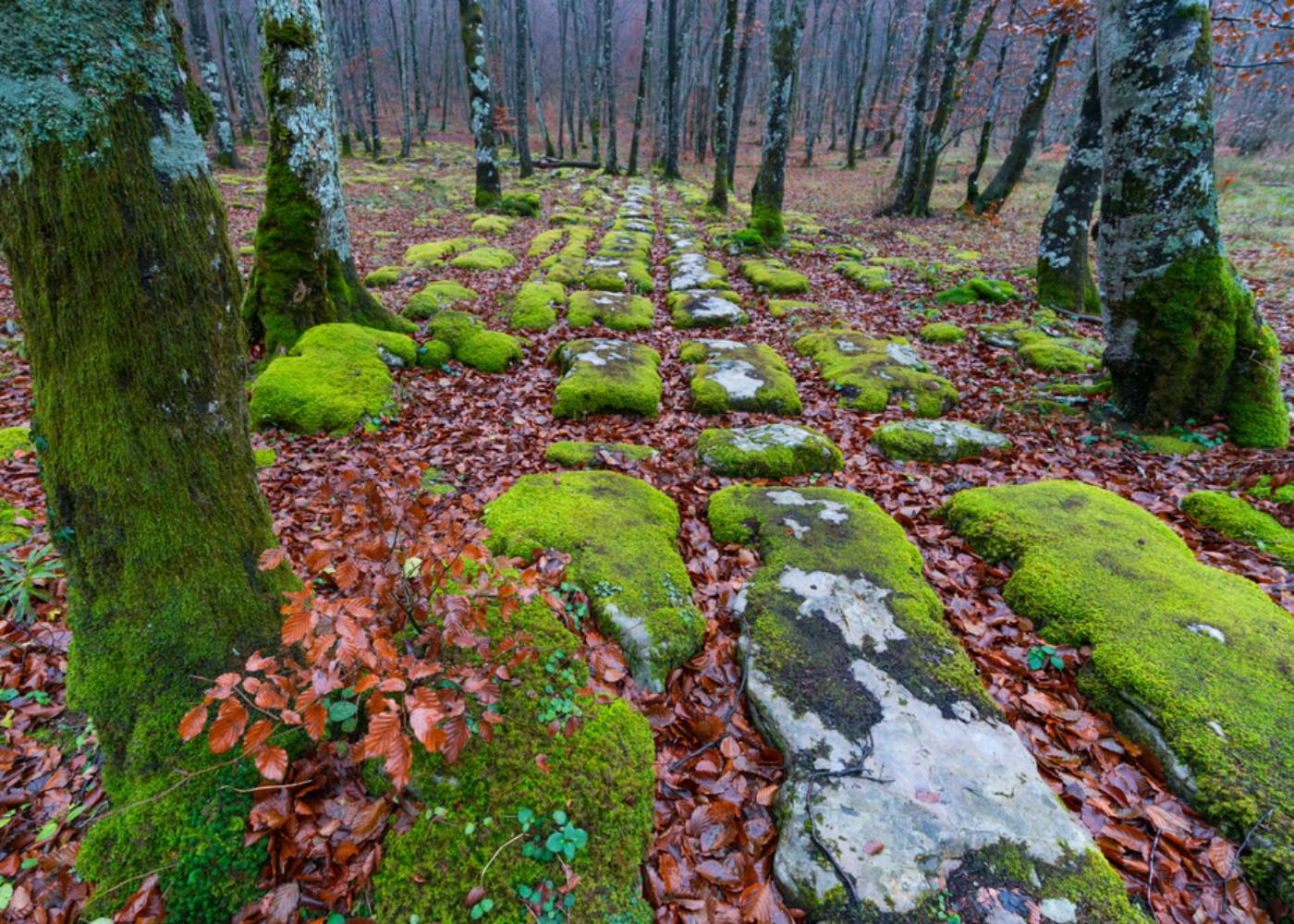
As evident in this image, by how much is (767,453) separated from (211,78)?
73.5 ft

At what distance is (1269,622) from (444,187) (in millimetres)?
21405

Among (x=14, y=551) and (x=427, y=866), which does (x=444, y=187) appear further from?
(x=427, y=866)

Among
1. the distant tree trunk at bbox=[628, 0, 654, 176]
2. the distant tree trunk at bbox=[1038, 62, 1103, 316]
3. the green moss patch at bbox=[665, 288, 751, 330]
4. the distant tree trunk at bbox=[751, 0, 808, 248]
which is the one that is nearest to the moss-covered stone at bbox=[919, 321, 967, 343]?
the distant tree trunk at bbox=[1038, 62, 1103, 316]

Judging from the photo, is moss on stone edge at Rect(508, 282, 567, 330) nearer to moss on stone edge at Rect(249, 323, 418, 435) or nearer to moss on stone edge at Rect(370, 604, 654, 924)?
moss on stone edge at Rect(249, 323, 418, 435)

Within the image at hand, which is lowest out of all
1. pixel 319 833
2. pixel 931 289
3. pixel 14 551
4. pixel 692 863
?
pixel 692 863

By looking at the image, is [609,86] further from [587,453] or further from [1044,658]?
[1044,658]

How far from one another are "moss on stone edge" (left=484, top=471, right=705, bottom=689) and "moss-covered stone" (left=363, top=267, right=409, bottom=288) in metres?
6.48

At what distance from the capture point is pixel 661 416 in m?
5.75

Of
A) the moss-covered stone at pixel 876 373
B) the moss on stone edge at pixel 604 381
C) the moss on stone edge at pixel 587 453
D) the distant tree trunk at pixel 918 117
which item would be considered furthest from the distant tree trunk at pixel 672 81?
the moss on stone edge at pixel 587 453

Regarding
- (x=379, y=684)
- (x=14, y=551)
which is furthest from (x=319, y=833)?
(x=14, y=551)

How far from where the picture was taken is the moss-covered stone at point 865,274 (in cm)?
1007

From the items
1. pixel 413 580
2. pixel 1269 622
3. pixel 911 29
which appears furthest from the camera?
pixel 911 29

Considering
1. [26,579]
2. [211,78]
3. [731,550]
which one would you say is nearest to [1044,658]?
[731,550]

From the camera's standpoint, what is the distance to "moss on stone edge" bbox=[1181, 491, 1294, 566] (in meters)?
3.69
